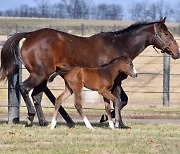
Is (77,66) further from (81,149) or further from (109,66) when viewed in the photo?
(81,149)

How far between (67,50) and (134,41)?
Result: 1.47 meters

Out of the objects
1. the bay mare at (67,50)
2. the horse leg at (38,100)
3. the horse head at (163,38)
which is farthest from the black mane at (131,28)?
the horse leg at (38,100)

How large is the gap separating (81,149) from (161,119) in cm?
612

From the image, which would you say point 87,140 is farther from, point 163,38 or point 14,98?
point 163,38

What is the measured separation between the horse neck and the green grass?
1.65 metres

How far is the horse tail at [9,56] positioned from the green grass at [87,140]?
112 centimetres

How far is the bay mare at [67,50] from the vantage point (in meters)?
12.8

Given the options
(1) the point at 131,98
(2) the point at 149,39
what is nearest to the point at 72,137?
(2) the point at 149,39

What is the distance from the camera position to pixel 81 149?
380 inches

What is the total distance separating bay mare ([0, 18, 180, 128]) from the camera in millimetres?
12766

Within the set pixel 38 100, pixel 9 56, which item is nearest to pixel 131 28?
pixel 38 100

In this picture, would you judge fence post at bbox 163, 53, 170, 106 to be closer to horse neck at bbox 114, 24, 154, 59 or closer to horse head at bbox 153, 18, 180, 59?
horse head at bbox 153, 18, 180, 59

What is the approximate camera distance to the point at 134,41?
13.2 m

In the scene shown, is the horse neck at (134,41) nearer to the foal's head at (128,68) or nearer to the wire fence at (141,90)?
the foal's head at (128,68)
